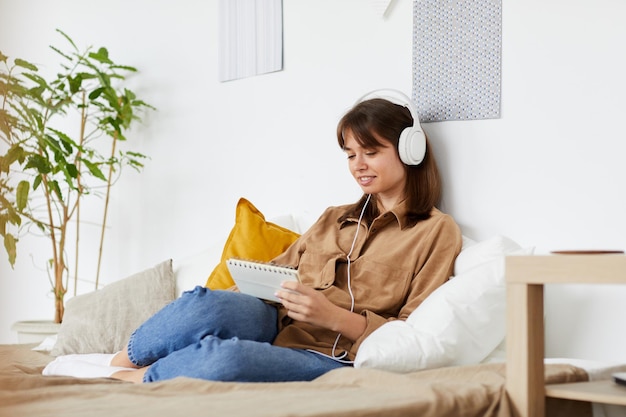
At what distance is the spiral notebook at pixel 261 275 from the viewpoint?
1.85m

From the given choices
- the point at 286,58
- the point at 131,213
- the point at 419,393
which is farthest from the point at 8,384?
the point at 131,213

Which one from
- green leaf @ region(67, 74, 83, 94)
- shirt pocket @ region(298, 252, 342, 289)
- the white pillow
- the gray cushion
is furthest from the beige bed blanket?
green leaf @ region(67, 74, 83, 94)

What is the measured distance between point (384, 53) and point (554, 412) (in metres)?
1.26

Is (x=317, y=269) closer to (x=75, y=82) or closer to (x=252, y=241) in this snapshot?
(x=252, y=241)

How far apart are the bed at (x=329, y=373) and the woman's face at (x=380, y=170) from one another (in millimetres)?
251

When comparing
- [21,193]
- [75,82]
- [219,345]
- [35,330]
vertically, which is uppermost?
[75,82]

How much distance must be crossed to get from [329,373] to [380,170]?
728mm

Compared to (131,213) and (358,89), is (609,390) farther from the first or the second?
(131,213)

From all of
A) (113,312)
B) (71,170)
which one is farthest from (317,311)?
(71,170)

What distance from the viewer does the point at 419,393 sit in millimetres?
1256

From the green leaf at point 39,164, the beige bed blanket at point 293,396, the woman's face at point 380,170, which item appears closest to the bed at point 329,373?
the beige bed blanket at point 293,396

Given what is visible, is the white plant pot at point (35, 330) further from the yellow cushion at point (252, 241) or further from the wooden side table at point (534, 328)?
the wooden side table at point (534, 328)

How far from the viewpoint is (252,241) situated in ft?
7.82

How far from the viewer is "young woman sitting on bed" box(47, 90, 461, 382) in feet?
5.28
